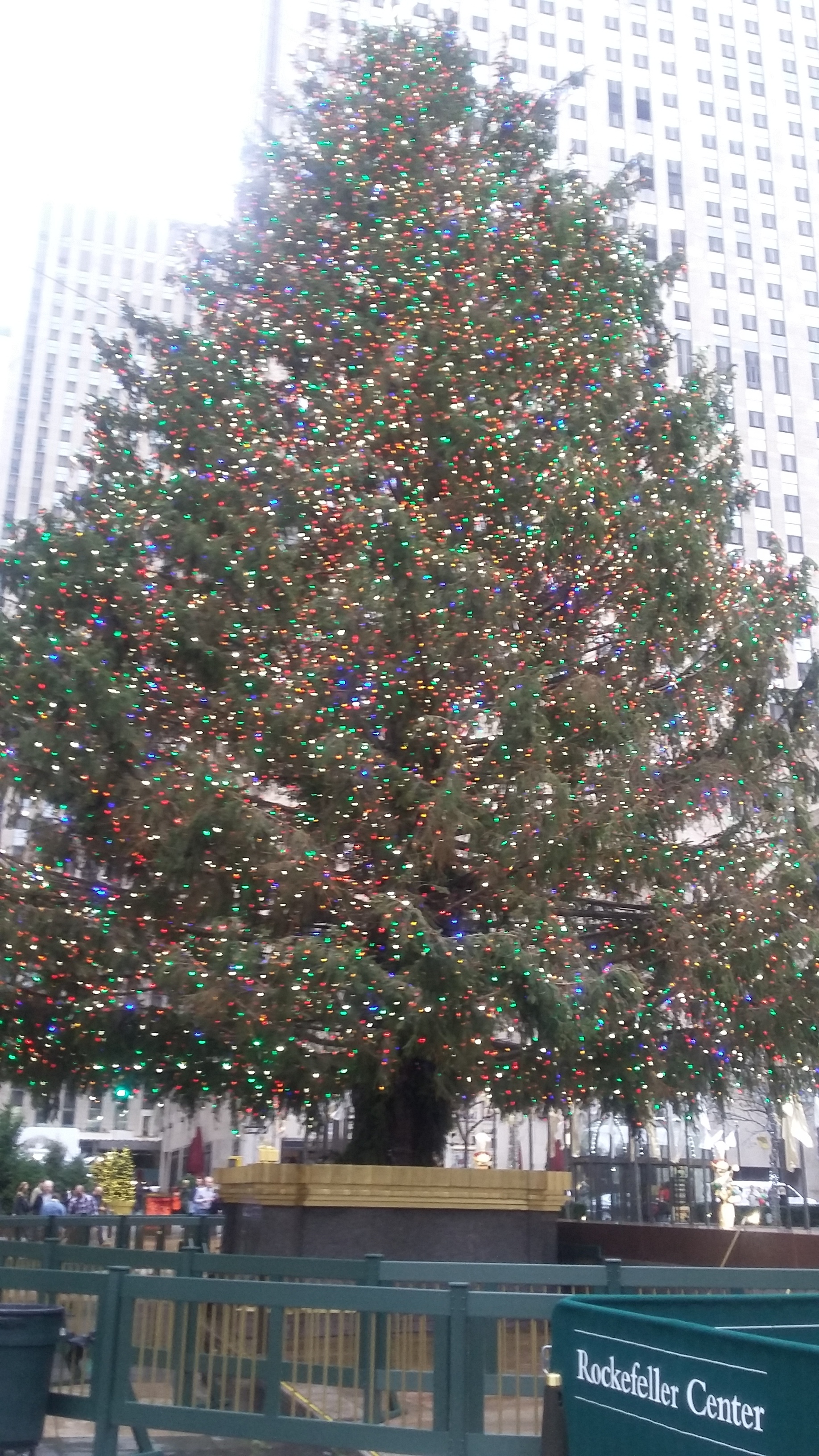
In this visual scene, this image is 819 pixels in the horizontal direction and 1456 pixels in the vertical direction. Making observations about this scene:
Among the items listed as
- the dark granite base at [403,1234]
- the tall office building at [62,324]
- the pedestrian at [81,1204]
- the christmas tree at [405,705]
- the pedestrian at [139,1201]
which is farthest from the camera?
the tall office building at [62,324]

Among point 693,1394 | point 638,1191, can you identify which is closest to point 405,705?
point 693,1394

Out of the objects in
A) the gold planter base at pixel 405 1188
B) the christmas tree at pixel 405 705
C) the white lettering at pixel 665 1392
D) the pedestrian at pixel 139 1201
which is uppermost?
the christmas tree at pixel 405 705

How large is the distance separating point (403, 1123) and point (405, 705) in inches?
183

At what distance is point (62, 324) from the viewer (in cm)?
12262

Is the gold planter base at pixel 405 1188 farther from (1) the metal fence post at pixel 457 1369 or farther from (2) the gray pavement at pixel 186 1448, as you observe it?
(1) the metal fence post at pixel 457 1369

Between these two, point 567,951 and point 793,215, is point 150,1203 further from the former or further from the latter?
point 793,215

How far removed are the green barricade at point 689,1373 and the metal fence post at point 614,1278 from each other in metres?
2.40

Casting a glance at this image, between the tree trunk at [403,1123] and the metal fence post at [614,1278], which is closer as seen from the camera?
the metal fence post at [614,1278]

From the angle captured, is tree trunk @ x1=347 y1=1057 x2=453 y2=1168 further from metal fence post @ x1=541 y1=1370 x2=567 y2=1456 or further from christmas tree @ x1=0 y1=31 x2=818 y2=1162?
metal fence post @ x1=541 y1=1370 x2=567 y2=1456

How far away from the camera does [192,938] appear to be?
12.5 meters

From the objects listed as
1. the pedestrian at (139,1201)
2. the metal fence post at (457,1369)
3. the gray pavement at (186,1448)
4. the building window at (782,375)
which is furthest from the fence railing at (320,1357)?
the building window at (782,375)

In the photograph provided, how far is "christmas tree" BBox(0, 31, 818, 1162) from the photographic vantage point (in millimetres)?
12383

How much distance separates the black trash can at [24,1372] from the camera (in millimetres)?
7520

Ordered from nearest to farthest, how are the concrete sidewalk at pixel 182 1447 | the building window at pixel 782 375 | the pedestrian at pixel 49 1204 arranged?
the concrete sidewalk at pixel 182 1447, the pedestrian at pixel 49 1204, the building window at pixel 782 375
